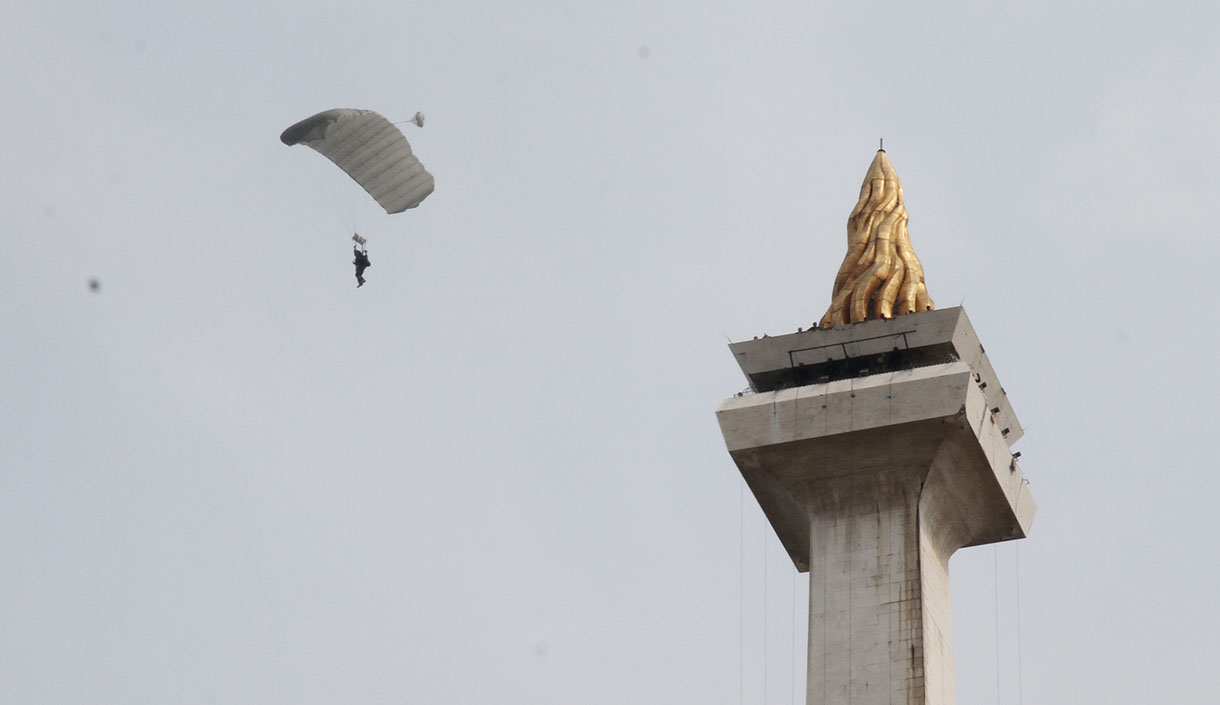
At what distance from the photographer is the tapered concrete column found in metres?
62.5

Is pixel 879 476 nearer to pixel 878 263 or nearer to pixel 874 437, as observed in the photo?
pixel 874 437

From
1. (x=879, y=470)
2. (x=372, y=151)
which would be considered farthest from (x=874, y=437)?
(x=372, y=151)

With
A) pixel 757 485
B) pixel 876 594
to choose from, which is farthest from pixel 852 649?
pixel 757 485

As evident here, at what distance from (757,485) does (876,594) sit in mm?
5640

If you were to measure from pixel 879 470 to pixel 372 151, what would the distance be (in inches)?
667

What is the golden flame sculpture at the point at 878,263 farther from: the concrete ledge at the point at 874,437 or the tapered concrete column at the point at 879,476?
the concrete ledge at the point at 874,437

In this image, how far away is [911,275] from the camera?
231ft

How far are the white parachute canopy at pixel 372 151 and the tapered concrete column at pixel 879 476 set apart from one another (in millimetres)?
11281

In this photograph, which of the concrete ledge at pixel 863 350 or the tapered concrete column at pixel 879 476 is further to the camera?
the concrete ledge at pixel 863 350

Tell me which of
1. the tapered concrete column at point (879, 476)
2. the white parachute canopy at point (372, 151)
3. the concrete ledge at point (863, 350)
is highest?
the white parachute canopy at point (372, 151)

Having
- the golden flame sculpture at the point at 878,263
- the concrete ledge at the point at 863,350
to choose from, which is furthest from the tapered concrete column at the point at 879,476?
the golden flame sculpture at the point at 878,263

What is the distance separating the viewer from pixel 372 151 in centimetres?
6388

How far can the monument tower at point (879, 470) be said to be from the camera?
205 ft

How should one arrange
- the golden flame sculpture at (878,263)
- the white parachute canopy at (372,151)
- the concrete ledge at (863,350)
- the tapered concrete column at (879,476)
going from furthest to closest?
the golden flame sculpture at (878,263), the concrete ledge at (863,350), the white parachute canopy at (372,151), the tapered concrete column at (879,476)
